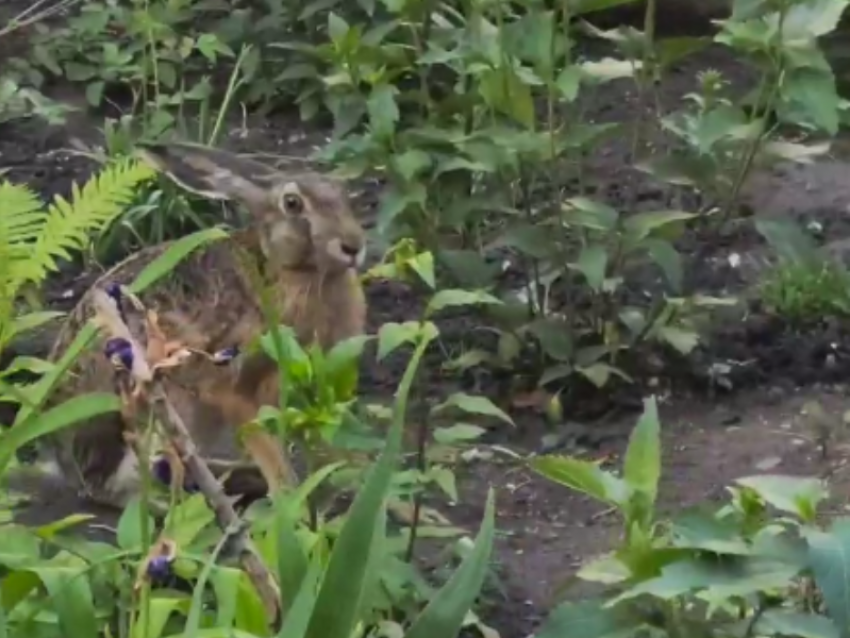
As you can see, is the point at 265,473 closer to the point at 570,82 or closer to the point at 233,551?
the point at 233,551

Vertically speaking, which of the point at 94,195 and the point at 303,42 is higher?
the point at 94,195

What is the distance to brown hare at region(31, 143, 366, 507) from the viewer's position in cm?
466

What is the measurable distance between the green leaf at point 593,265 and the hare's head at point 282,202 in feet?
1.89

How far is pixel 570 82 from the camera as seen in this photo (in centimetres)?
477

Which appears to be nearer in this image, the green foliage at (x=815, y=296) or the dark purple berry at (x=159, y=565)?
the dark purple berry at (x=159, y=565)

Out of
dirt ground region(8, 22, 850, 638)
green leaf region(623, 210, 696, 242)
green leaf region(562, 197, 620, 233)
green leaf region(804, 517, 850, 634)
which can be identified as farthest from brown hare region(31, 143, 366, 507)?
green leaf region(804, 517, 850, 634)

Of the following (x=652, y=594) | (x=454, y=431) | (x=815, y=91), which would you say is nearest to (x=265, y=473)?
(x=454, y=431)

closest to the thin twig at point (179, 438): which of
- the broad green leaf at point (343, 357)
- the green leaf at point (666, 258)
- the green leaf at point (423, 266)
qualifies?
the broad green leaf at point (343, 357)

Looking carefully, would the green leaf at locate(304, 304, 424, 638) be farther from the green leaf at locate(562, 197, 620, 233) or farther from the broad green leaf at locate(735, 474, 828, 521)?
the green leaf at locate(562, 197, 620, 233)

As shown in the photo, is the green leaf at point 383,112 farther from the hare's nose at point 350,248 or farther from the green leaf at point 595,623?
the green leaf at point 595,623

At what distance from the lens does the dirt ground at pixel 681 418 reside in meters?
4.38

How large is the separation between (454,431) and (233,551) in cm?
92

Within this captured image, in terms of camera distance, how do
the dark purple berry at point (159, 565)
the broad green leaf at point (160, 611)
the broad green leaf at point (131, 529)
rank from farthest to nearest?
the broad green leaf at point (131, 529), the broad green leaf at point (160, 611), the dark purple berry at point (159, 565)

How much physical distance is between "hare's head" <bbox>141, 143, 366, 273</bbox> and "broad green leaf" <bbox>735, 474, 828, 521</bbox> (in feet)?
6.12
